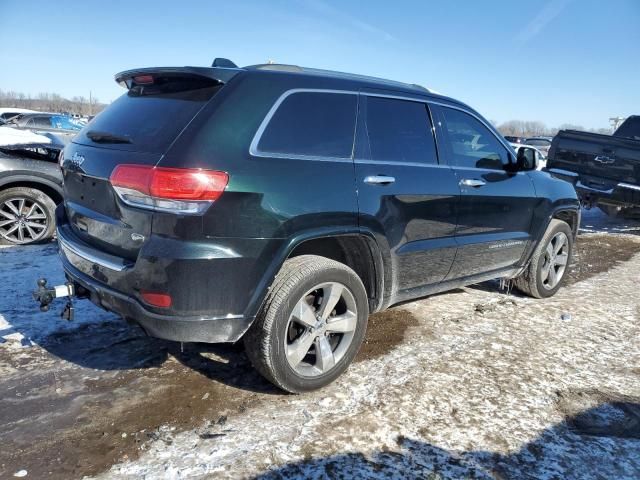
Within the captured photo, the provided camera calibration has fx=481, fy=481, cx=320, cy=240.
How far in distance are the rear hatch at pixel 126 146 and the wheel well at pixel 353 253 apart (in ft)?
3.21

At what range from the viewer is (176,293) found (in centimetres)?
233

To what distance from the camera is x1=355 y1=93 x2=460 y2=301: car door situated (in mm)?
3016

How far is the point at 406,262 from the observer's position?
10.9 ft

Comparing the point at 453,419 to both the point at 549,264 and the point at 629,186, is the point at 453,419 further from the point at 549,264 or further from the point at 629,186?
the point at 629,186

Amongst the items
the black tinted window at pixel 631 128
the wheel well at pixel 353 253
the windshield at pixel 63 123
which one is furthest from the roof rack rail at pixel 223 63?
the windshield at pixel 63 123

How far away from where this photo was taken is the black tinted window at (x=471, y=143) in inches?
149

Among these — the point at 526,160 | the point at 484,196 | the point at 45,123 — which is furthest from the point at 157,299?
the point at 45,123

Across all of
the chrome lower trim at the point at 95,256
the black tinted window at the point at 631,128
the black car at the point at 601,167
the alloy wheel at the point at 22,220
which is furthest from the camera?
the black tinted window at the point at 631,128

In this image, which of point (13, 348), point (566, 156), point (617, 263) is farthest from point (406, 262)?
point (566, 156)

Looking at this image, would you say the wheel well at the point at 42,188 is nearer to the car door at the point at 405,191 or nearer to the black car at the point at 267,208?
the black car at the point at 267,208

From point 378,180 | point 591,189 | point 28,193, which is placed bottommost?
point 28,193

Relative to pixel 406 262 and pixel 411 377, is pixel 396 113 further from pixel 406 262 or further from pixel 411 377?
pixel 411 377

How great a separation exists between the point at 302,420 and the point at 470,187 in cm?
218

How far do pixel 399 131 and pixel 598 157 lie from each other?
6476mm
